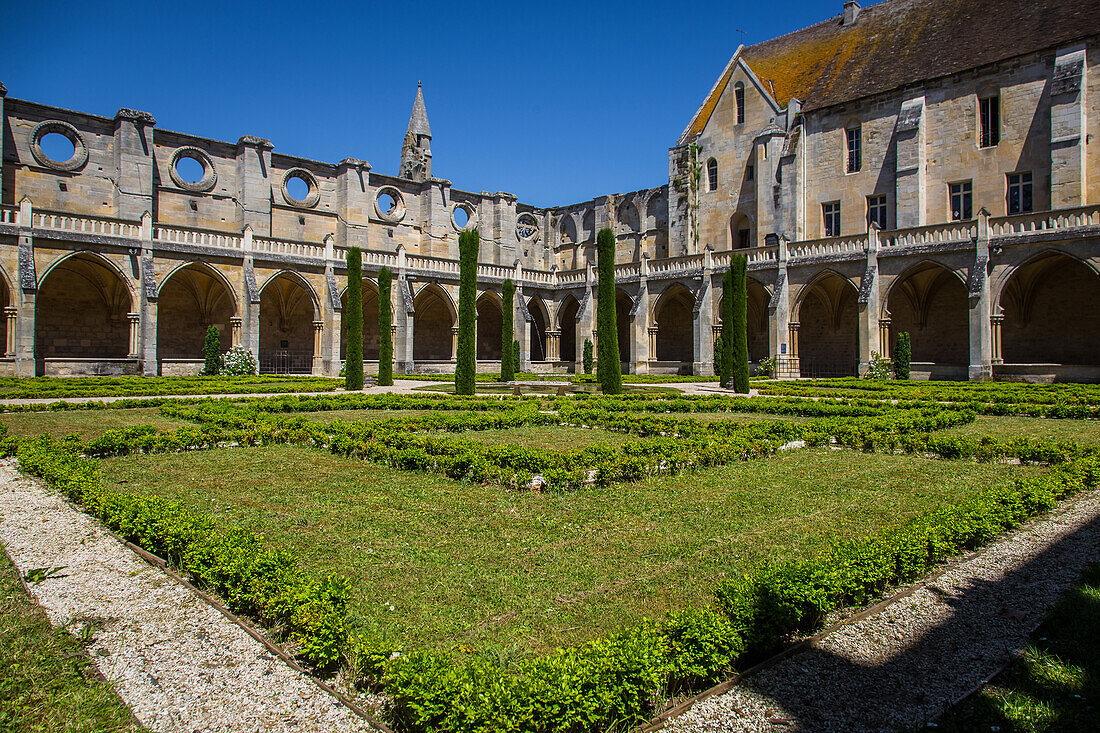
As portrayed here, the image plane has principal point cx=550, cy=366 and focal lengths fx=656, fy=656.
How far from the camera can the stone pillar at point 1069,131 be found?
24500 mm

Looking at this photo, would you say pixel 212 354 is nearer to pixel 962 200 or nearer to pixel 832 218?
pixel 832 218

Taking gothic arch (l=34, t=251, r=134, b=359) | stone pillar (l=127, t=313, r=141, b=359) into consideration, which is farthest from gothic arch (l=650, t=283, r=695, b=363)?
gothic arch (l=34, t=251, r=134, b=359)

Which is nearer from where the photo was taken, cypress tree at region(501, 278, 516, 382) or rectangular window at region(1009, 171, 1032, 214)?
rectangular window at region(1009, 171, 1032, 214)

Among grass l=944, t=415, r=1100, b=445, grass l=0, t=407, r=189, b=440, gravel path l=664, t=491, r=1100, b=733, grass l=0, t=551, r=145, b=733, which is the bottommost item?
gravel path l=664, t=491, r=1100, b=733

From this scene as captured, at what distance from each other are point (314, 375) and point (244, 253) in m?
6.18

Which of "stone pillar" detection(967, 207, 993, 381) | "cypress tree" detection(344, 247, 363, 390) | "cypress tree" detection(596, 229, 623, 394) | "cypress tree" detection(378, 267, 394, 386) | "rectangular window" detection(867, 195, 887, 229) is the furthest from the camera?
"rectangular window" detection(867, 195, 887, 229)

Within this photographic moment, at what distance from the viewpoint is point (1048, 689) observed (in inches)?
123

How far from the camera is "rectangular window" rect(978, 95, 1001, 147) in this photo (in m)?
27.1

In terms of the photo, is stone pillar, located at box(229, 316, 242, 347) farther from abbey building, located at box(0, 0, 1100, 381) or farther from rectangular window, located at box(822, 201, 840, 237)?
rectangular window, located at box(822, 201, 840, 237)

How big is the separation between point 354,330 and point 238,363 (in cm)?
761

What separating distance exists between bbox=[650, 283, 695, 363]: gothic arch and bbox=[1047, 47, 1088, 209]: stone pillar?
16870 millimetres

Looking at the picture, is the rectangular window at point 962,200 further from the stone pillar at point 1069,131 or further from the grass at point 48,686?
the grass at point 48,686

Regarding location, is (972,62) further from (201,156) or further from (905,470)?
(201,156)

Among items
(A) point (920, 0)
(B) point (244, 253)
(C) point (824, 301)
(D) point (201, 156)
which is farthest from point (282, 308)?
(A) point (920, 0)
